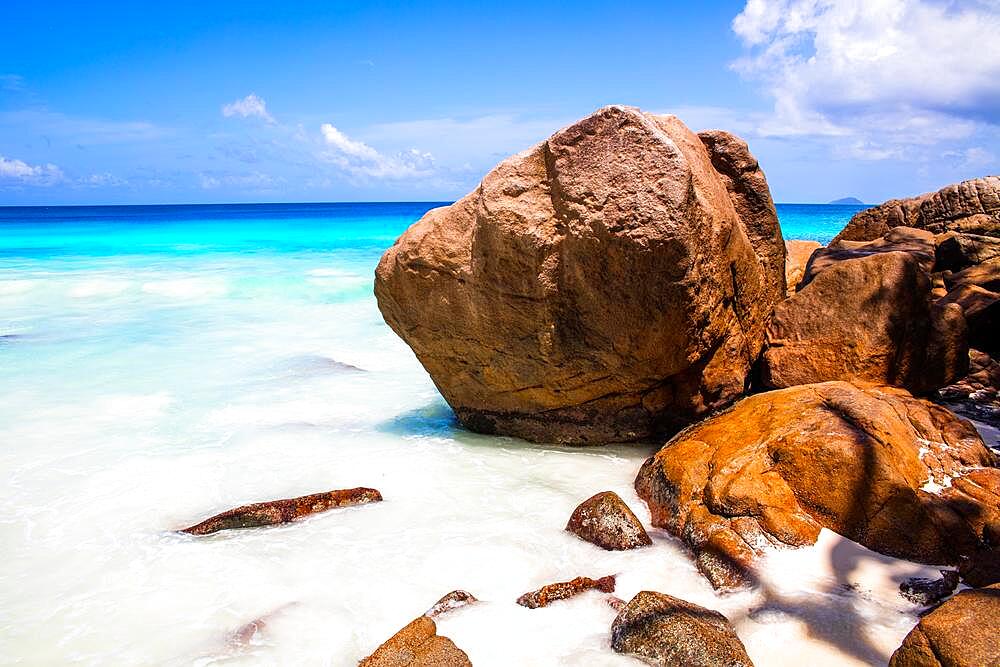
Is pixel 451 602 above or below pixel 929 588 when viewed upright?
below

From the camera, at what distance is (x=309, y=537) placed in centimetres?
473

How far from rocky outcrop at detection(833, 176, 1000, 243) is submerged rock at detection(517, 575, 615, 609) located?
9521 mm

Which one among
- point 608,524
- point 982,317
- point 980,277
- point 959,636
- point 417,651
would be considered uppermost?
point 980,277

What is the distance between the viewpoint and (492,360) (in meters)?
6.07

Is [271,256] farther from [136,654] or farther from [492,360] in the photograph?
[136,654]

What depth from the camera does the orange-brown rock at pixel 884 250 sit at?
7180 mm

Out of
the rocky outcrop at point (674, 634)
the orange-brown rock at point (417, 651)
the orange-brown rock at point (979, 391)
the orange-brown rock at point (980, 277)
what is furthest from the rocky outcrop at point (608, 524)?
the orange-brown rock at point (980, 277)

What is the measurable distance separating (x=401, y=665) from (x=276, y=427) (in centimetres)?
431

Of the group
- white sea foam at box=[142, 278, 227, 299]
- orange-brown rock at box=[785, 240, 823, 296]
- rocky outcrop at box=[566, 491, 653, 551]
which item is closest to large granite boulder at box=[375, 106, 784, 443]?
rocky outcrop at box=[566, 491, 653, 551]

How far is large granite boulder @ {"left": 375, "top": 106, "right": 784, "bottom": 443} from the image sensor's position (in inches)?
202

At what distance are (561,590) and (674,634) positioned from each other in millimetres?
752

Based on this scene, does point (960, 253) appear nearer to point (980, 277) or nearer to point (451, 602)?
point (980, 277)

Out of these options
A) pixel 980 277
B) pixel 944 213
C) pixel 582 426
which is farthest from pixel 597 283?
pixel 944 213

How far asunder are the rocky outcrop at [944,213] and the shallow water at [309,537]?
27.4ft
